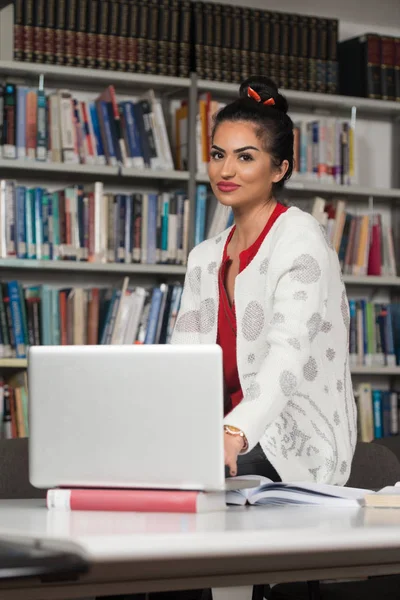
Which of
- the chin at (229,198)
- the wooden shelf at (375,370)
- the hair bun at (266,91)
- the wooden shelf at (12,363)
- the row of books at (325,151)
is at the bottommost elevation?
the wooden shelf at (375,370)

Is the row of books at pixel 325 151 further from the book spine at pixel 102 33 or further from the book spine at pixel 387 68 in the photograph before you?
the book spine at pixel 102 33

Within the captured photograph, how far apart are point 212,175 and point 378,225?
247 centimetres

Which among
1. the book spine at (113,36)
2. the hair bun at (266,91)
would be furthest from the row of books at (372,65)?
the hair bun at (266,91)

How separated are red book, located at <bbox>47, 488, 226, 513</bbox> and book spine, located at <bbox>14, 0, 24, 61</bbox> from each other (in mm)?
2984

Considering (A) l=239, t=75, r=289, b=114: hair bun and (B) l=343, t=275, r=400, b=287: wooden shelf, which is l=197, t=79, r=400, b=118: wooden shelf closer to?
(B) l=343, t=275, r=400, b=287: wooden shelf

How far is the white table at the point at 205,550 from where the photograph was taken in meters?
0.84

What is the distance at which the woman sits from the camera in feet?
5.74

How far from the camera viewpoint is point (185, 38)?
414 centimetres

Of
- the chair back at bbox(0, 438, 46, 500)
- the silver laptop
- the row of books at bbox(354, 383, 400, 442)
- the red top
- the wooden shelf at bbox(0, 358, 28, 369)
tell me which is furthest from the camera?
the row of books at bbox(354, 383, 400, 442)

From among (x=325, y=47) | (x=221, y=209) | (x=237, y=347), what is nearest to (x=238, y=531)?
(x=237, y=347)

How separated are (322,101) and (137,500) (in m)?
3.46

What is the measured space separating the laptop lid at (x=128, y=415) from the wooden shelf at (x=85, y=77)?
286 cm

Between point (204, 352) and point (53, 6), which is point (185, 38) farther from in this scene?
point (204, 352)

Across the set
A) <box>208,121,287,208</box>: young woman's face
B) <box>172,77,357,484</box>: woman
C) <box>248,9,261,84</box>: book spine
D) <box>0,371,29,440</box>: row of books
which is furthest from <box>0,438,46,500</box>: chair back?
<box>248,9,261,84</box>: book spine
